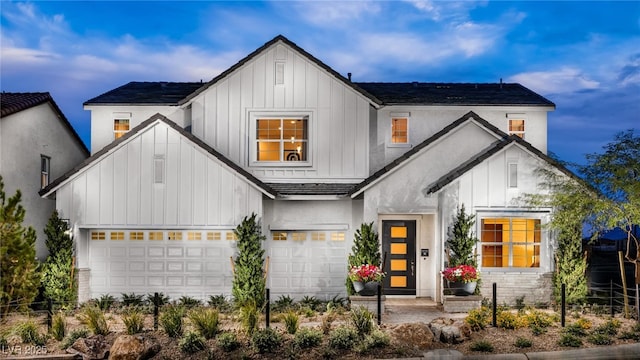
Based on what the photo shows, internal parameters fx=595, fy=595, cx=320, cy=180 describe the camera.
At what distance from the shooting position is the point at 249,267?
18.6 meters

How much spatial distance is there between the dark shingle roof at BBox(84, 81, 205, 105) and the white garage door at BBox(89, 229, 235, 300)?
17.4 feet

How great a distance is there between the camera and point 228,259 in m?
20.1

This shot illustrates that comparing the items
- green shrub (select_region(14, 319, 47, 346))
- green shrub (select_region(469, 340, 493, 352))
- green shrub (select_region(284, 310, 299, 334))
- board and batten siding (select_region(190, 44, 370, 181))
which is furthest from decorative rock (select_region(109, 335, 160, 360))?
board and batten siding (select_region(190, 44, 370, 181))

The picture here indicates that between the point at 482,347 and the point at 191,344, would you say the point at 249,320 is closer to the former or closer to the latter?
the point at 191,344

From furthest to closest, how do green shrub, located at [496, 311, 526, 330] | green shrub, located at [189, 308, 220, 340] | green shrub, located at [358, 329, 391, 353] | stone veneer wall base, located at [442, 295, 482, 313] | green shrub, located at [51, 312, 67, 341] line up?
stone veneer wall base, located at [442, 295, 482, 313] → green shrub, located at [496, 311, 526, 330] → green shrub, located at [51, 312, 67, 341] → green shrub, located at [189, 308, 220, 340] → green shrub, located at [358, 329, 391, 353]

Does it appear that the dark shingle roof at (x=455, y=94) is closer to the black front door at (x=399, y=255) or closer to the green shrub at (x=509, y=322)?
the black front door at (x=399, y=255)

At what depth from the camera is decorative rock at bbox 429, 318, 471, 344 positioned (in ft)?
46.0

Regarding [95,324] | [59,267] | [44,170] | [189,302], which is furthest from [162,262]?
[44,170]

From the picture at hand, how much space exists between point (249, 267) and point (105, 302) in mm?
4812

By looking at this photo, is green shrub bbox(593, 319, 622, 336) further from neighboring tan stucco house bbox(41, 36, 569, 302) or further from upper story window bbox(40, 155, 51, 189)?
upper story window bbox(40, 155, 51, 189)

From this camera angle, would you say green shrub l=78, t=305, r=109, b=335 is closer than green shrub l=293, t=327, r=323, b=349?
No

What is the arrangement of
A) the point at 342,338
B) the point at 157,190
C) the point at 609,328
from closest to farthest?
the point at 342,338 → the point at 609,328 → the point at 157,190

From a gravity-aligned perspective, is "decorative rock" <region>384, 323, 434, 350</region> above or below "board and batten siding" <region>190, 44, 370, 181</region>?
below

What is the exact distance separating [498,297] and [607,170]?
201 inches
